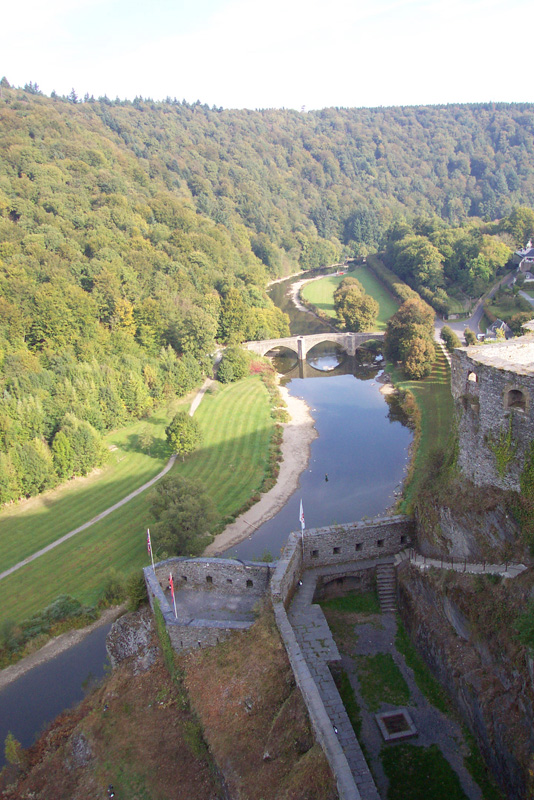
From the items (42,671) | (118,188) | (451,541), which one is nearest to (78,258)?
(118,188)

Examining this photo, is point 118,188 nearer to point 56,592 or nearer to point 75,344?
Result: point 75,344

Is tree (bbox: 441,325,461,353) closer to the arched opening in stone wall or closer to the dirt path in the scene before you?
the arched opening in stone wall

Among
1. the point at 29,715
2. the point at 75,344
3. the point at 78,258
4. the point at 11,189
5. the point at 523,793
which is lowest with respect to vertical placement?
the point at 29,715

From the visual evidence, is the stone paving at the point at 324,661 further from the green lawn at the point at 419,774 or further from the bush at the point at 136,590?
the bush at the point at 136,590

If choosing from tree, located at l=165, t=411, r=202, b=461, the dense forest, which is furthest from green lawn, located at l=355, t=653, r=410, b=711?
the dense forest

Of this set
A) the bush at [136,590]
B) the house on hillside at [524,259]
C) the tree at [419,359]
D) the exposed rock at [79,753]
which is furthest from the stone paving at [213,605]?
the house on hillside at [524,259]
